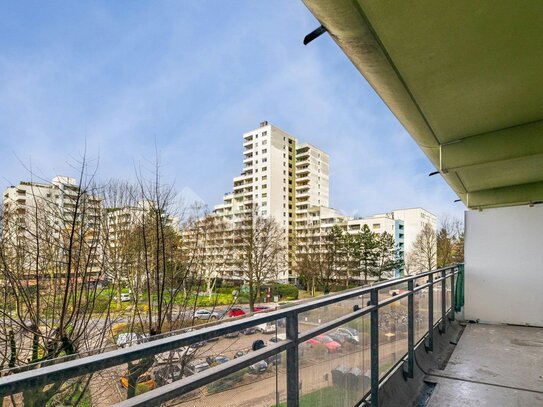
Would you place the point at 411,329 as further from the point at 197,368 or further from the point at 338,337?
the point at 197,368

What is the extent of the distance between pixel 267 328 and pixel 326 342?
2.18ft

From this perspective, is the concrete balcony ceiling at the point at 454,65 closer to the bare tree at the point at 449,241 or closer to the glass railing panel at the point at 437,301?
the glass railing panel at the point at 437,301

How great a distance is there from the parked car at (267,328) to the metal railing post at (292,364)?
0.08 m

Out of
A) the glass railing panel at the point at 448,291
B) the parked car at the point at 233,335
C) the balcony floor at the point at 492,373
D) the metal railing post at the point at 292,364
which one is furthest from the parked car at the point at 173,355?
the glass railing panel at the point at 448,291

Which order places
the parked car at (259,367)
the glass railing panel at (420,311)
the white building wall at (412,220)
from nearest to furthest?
the parked car at (259,367)
the glass railing panel at (420,311)
the white building wall at (412,220)

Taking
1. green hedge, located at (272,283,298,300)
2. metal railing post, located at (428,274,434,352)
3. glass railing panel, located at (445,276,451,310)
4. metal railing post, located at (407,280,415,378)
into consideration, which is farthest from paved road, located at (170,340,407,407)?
green hedge, located at (272,283,298,300)

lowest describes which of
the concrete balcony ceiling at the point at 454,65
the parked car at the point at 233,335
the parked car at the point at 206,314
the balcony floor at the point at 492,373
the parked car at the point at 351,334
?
the parked car at the point at 206,314

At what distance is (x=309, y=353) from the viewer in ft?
5.83

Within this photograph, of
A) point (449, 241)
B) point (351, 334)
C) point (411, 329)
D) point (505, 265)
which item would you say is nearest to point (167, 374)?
point (351, 334)

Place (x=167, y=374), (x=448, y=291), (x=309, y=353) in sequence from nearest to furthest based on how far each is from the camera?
(x=167, y=374), (x=309, y=353), (x=448, y=291)

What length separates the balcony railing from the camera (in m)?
0.84

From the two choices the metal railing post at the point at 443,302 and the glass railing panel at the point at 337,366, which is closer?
the glass railing panel at the point at 337,366

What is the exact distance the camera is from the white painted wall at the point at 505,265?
19.8ft

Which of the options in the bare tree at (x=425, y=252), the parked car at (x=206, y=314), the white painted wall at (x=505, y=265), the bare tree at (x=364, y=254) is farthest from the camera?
the bare tree at (x=364, y=254)
